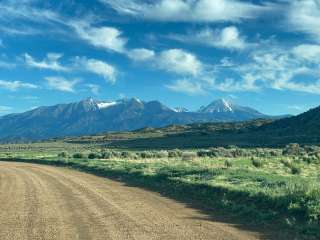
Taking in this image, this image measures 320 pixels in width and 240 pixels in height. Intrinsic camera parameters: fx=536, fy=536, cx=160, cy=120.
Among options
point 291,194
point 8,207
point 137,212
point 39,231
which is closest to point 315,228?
point 291,194

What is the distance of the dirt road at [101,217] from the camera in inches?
518

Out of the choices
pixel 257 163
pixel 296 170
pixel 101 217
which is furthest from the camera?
pixel 257 163

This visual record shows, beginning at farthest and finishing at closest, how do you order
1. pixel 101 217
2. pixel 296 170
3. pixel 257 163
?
1. pixel 257 163
2. pixel 296 170
3. pixel 101 217

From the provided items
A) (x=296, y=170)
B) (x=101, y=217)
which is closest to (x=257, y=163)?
(x=296, y=170)

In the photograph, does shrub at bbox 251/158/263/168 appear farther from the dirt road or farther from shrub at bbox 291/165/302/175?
the dirt road

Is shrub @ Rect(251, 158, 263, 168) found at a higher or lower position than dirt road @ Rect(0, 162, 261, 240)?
higher

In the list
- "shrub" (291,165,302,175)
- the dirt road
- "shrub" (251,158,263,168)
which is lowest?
the dirt road

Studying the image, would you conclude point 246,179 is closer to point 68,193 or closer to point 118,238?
point 68,193

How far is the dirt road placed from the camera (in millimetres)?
13148

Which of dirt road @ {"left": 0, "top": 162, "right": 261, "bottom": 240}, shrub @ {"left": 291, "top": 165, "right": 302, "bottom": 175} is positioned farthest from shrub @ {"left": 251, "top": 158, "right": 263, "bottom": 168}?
dirt road @ {"left": 0, "top": 162, "right": 261, "bottom": 240}

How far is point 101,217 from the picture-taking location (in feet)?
51.9

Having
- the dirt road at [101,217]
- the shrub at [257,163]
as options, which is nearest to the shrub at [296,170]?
the shrub at [257,163]

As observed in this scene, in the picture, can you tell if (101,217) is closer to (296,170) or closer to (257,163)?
(296,170)

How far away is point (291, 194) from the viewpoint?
58.2 ft
